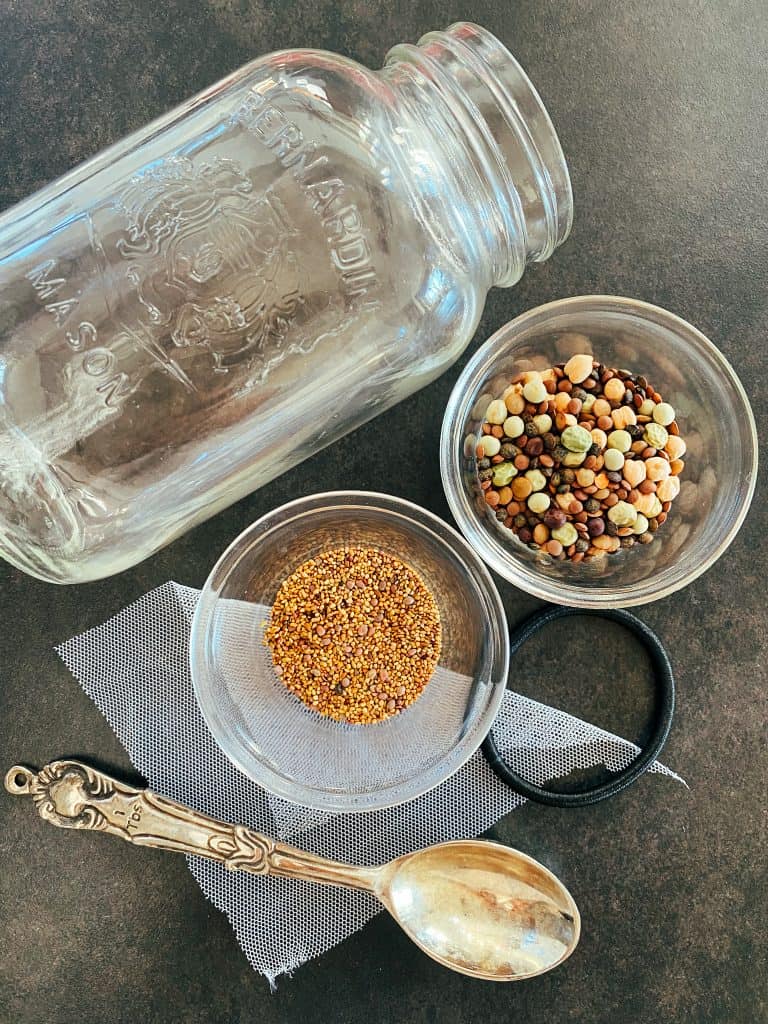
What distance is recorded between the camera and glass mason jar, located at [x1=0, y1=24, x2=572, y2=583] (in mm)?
781

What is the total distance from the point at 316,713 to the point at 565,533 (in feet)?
1.35

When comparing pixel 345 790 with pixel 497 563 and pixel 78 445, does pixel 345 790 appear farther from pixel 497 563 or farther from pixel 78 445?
pixel 78 445

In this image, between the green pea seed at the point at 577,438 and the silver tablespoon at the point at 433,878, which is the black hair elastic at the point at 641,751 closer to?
the silver tablespoon at the point at 433,878

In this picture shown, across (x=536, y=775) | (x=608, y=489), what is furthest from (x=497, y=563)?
(x=536, y=775)

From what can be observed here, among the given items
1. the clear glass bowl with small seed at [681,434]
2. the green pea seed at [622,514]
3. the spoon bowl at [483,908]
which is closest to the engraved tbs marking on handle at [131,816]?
the spoon bowl at [483,908]

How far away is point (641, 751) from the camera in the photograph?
1087 mm

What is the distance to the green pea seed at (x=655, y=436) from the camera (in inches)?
37.9

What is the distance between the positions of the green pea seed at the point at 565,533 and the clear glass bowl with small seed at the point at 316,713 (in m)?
0.11

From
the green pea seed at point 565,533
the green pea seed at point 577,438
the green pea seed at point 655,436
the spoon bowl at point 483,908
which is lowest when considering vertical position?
the spoon bowl at point 483,908

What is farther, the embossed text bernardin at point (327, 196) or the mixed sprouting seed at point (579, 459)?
the mixed sprouting seed at point (579, 459)

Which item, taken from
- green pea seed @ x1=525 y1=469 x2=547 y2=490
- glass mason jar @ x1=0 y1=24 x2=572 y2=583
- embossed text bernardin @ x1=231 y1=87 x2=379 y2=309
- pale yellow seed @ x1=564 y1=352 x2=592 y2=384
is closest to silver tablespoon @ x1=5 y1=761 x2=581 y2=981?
glass mason jar @ x1=0 y1=24 x2=572 y2=583

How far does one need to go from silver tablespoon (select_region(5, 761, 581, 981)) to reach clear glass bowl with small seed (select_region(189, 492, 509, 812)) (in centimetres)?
10

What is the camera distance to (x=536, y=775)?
1.08 m

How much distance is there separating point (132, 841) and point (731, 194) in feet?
3.88
